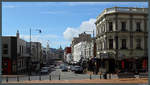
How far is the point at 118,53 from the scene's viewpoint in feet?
186

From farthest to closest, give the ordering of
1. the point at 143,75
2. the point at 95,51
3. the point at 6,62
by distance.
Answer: the point at 95,51 < the point at 6,62 < the point at 143,75

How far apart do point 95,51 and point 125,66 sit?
14.7 metres

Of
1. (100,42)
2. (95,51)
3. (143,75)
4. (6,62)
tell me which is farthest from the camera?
(95,51)

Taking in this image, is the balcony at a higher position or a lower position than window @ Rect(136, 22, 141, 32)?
higher

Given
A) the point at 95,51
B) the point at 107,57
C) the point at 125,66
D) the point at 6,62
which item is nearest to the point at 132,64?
the point at 125,66

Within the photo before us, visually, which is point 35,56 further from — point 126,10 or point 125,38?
point 126,10

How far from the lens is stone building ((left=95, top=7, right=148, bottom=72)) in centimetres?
5675

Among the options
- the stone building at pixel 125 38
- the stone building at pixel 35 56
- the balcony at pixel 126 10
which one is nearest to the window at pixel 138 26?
the stone building at pixel 125 38

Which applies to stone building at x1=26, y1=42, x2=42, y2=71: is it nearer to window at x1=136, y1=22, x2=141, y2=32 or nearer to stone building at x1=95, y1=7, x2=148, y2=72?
stone building at x1=95, y1=7, x2=148, y2=72

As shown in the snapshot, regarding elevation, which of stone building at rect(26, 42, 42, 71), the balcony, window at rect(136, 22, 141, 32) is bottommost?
stone building at rect(26, 42, 42, 71)

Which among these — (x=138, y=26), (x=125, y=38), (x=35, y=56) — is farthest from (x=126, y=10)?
(x=35, y=56)

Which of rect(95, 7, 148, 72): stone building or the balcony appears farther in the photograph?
the balcony

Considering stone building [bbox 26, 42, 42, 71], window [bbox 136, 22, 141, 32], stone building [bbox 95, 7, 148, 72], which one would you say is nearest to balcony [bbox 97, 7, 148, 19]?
stone building [bbox 95, 7, 148, 72]

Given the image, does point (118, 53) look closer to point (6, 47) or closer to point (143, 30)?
point (143, 30)
